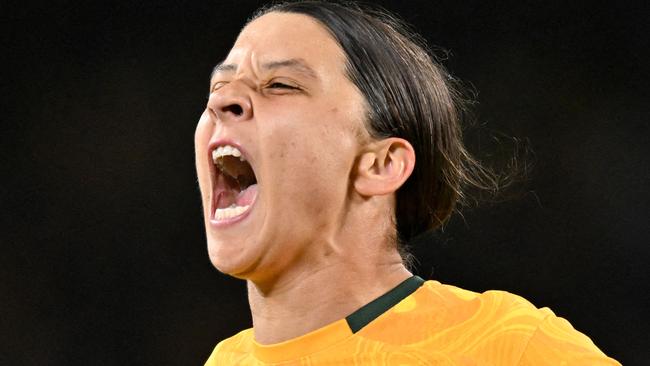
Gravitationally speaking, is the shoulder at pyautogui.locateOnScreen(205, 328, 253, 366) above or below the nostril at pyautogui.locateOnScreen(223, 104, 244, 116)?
below

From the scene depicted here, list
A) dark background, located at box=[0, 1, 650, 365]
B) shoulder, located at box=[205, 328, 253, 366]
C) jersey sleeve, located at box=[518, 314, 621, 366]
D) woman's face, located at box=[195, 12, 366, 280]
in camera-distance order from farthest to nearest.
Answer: dark background, located at box=[0, 1, 650, 365]
shoulder, located at box=[205, 328, 253, 366]
woman's face, located at box=[195, 12, 366, 280]
jersey sleeve, located at box=[518, 314, 621, 366]

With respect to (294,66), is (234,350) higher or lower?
lower

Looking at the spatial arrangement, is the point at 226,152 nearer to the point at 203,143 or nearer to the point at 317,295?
the point at 203,143

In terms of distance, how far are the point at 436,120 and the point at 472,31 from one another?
1.26 meters

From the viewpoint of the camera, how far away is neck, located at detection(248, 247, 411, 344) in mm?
1468

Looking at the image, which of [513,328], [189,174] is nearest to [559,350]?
[513,328]

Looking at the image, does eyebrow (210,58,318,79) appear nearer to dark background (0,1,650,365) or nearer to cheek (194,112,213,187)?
cheek (194,112,213,187)

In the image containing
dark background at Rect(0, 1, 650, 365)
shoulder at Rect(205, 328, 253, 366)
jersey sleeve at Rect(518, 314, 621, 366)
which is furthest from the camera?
A: dark background at Rect(0, 1, 650, 365)

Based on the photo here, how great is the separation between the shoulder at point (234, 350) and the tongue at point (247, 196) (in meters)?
0.24

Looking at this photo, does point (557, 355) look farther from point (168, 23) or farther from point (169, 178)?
point (168, 23)

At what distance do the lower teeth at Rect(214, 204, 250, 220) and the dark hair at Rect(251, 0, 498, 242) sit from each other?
224 millimetres

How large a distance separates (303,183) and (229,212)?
0.13 m

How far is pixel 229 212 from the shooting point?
1.50 m

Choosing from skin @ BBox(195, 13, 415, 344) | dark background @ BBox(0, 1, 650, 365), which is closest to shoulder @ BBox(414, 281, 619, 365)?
skin @ BBox(195, 13, 415, 344)
